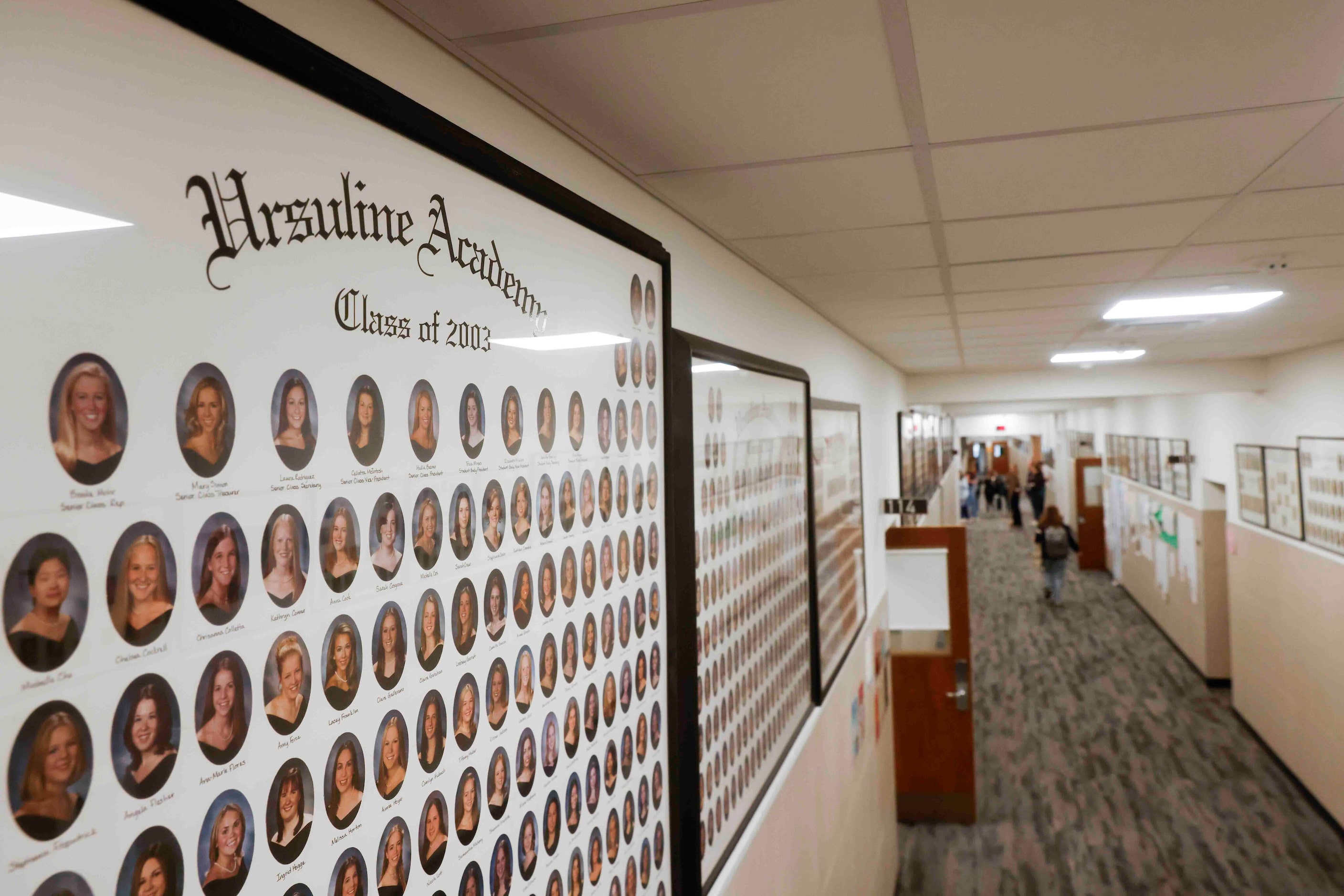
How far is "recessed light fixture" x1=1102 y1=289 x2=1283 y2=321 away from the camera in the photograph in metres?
3.06

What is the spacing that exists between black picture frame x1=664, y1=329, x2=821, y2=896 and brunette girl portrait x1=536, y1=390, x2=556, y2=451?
472 mm

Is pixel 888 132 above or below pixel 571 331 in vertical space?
above

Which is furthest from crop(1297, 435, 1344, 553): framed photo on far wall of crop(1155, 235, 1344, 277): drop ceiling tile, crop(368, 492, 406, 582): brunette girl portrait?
crop(368, 492, 406, 582): brunette girl portrait

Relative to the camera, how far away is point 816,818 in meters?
3.01

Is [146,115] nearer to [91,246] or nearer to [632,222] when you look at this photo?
[91,246]

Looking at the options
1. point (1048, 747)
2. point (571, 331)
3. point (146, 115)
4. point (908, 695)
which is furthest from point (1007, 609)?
point (146, 115)

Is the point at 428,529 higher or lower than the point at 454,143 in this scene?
lower

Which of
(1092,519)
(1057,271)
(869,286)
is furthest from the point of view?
(1092,519)

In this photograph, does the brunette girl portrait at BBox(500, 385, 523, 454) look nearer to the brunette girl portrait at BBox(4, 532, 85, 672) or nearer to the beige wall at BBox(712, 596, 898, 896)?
the brunette girl portrait at BBox(4, 532, 85, 672)

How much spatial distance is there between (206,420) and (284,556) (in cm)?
15

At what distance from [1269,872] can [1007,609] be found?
254 inches

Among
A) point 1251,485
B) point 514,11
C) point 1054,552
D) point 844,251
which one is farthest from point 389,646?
point 1054,552

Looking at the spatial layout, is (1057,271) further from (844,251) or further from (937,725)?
(937,725)

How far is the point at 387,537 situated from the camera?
892mm
